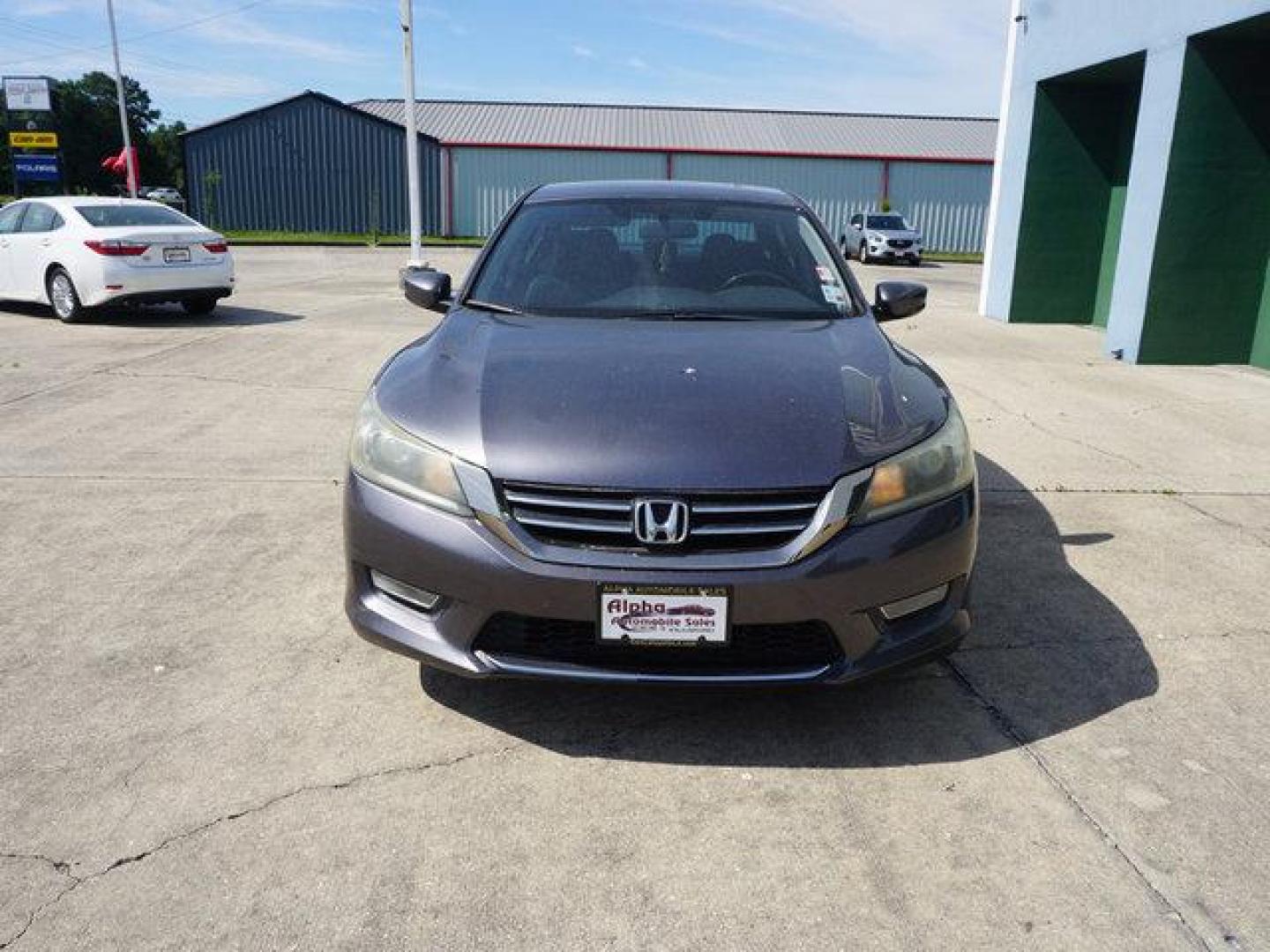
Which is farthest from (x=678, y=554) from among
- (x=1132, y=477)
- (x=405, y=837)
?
(x=1132, y=477)

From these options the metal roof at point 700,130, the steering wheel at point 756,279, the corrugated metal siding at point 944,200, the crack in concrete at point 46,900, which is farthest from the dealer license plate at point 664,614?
the corrugated metal siding at point 944,200

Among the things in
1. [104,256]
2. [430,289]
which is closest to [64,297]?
[104,256]

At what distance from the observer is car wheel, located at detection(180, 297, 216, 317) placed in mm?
12273

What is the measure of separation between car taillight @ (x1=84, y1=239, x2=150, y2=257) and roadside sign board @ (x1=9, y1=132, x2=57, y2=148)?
26.0m

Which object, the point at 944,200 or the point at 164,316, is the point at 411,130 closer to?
the point at 164,316

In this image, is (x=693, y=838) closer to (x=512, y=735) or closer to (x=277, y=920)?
(x=512, y=735)

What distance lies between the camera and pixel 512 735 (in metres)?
3.00

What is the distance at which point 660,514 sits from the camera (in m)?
2.62

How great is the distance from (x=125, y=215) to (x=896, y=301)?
402 inches

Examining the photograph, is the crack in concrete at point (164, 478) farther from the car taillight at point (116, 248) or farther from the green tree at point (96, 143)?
the green tree at point (96, 143)

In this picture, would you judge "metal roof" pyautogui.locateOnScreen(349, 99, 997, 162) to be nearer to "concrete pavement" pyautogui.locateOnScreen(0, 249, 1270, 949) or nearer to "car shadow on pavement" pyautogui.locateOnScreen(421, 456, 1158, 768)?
"concrete pavement" pyautogui.locateOnScreen(0, 249, 1270, 949)

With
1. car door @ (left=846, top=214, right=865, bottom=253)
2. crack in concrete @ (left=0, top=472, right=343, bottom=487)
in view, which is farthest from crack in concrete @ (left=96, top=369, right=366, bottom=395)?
car door @ (left=846, top=214, right=865, bottom=253)

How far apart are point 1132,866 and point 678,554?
4.27 feet

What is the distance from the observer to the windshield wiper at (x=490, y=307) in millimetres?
3898
